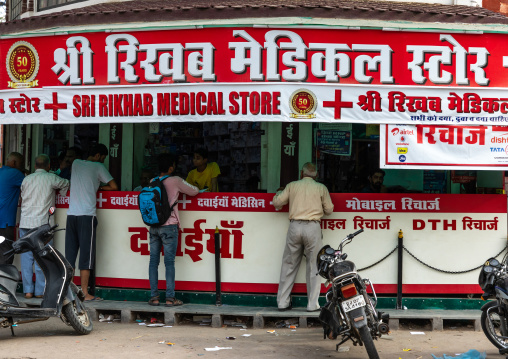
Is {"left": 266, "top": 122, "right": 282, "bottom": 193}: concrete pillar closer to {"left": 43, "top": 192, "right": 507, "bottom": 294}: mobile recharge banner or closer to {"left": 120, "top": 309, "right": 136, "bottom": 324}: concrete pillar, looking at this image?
{"left": 43, "top": 192, "right": 507, "bottom": 294}: mobile recharge banner

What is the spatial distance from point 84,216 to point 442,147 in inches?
183

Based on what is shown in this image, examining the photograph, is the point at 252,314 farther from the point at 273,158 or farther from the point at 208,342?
the point at 273,158

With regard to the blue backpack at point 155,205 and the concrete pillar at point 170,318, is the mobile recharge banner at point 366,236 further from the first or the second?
the concrete pillar at point 170,318

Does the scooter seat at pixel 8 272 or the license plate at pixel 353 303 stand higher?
the scooter seat at pixel 8 272

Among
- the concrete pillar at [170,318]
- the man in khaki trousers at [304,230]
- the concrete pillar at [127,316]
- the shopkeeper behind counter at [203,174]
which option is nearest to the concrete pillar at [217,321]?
the concrete pillar at [170,318]

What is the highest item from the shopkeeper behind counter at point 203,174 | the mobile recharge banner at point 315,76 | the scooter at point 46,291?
the mobile recharge banner at point 315,76

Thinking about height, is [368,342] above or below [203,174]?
below

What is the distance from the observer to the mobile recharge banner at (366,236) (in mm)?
9492

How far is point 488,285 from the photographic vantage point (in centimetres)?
723

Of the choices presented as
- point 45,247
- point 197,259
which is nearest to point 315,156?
point 197,259

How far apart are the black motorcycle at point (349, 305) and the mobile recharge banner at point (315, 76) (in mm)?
2143

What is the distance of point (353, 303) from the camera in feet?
22.8

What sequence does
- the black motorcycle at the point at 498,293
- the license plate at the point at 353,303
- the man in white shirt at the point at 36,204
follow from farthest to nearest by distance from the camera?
the man in white shirt at the point at 36,204
the black motorcycle at the point at 498,293
the license plate at the point at 353,303

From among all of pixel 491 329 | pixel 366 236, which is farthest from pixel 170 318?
pixel 491 329
